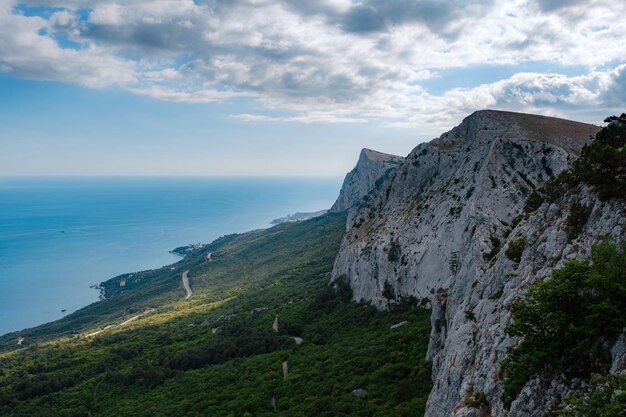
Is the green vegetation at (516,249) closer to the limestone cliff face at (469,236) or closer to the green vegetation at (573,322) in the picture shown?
the limestone cliff face at (469,236)

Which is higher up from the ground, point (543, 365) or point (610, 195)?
point (610, 195)

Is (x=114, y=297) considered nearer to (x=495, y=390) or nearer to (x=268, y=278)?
(x=268, y=278)

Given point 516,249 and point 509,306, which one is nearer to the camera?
point 509,306

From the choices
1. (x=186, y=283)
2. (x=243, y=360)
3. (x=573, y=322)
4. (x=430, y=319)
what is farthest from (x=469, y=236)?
(x=186, y=283)

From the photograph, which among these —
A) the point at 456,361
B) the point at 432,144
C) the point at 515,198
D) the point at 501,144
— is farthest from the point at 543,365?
the point at 432,144

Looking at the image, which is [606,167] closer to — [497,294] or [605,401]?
[497,294]
